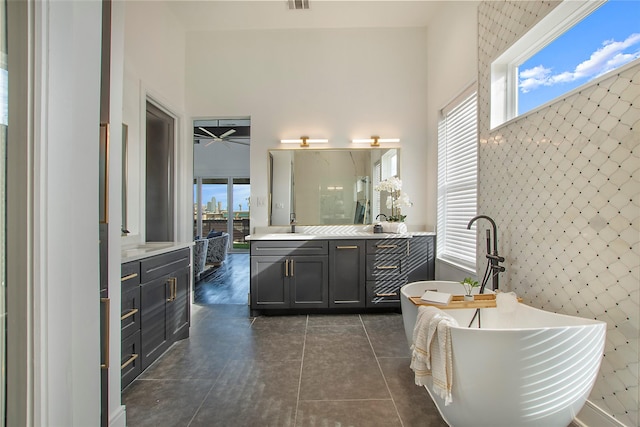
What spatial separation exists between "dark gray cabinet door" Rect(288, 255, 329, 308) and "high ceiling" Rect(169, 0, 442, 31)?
2796 mm

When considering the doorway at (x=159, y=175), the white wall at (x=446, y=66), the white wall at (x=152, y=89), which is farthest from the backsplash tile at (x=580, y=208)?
the doorway at (x=159, y=175)

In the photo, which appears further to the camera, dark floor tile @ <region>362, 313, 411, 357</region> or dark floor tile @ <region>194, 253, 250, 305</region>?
dark floor tile @ <region>194, 253, 250, 305</region>

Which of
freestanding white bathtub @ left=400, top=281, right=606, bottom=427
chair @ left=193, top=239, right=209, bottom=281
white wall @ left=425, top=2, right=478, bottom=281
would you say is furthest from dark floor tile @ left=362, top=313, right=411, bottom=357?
chair @ left=193, top=239, right=209, bottom=281

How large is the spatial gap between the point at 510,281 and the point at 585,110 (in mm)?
1209

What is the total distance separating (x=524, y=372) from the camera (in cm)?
126

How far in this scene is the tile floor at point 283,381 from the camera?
5.60 ft

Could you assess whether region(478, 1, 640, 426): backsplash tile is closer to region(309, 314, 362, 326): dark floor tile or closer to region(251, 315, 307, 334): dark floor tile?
region(309, 314, 362, 326): dark floor tile

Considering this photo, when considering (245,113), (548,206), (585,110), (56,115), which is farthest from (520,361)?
(245,113)

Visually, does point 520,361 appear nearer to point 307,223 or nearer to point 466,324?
point 466,324

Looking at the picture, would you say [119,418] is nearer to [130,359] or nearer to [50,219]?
[130,359]

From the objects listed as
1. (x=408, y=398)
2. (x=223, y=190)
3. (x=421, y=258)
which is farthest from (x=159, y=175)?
(x=223, y=190)

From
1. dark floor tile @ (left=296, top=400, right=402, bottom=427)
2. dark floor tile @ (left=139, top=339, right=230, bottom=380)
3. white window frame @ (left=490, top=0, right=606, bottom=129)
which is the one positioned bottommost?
dark floor tile @ (left=139, top=339, right=230, bottom=380)

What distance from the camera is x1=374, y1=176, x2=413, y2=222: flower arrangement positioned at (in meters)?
3.64

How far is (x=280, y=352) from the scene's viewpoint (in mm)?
2479
